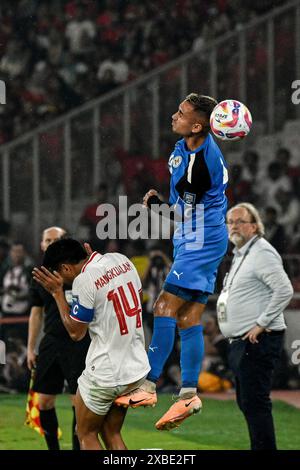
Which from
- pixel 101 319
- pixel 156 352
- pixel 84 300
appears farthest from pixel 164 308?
pixel 84 300

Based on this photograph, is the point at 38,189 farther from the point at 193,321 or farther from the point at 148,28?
the point at 193,321

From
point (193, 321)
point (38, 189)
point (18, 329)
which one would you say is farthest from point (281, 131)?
point (193, 321)

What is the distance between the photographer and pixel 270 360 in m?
8.14

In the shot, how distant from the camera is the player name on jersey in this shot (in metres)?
6.73

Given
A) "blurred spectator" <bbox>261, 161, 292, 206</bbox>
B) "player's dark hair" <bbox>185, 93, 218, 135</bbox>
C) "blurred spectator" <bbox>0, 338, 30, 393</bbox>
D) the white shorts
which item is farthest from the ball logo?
"blurred spectator" <bbox>261, 161, 292, 206</bbox>

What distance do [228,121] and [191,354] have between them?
1393 millimetres

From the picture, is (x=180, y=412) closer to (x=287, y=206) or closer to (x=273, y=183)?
(x=287, y=206)

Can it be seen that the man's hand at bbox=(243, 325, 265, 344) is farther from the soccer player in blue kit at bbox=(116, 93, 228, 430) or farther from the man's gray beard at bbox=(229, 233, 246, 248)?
the soccer player in blue kit at bbox=(116, 93, 228, 430)

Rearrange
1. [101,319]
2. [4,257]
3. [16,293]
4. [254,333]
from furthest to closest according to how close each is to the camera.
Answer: [4,257] → [16,293] → [254,333] → [101,319]

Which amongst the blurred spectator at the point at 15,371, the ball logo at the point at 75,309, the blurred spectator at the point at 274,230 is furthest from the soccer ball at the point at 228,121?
the blurred spectator at the point at 15,371

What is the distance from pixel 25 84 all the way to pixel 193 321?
1074 cm

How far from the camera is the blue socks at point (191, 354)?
6.80 metres

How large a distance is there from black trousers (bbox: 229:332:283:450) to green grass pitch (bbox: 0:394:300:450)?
199 centimetres

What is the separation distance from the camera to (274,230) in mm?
13547
